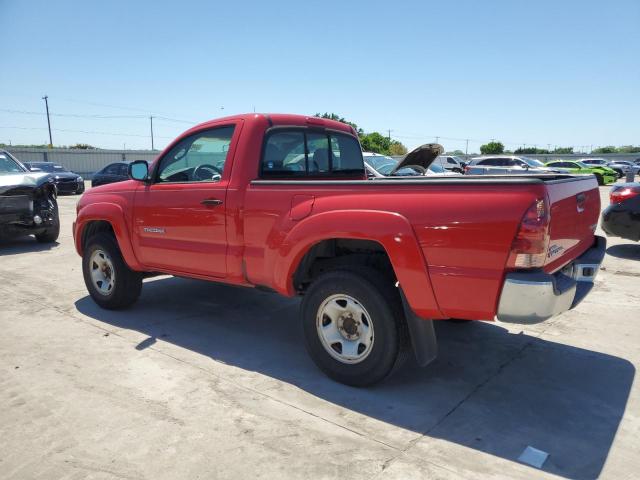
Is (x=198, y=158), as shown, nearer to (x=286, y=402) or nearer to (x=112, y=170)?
(x=286, y=402)

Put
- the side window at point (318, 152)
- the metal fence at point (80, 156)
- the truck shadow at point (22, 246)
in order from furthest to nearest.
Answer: the metal fence at point (80, 156) < the truck shadow at point (22, 246) < the side window at point (318, 152)

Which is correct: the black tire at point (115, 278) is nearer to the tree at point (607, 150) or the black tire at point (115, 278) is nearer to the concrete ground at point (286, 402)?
the concrete ground at point (286, 402)

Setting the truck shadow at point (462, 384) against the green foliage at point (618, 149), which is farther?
the green foliage at point (618, 149)

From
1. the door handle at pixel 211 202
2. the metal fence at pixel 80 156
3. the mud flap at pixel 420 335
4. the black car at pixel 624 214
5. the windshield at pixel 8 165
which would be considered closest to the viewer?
the mud flap at pixel 420 335

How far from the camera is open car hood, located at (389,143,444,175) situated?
5555 millimetres

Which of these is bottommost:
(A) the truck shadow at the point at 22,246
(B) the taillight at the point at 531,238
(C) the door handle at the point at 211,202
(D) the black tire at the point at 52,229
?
(A) the truck shadow at the point at 22,246

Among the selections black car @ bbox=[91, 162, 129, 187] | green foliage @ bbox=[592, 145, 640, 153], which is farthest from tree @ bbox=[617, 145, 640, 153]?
black car @ bbox=[91, 162, 129, 187]

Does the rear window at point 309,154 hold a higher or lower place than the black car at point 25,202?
higher

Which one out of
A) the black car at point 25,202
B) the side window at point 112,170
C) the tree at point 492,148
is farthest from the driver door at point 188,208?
the tree at point 492,148

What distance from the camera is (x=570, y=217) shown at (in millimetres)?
3213

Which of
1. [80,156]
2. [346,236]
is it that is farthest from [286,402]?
[80,156]

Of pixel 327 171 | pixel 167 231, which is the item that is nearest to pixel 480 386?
pixel 327 171

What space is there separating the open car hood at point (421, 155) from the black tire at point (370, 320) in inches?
97.9

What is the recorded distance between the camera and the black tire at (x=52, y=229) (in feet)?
30.4
